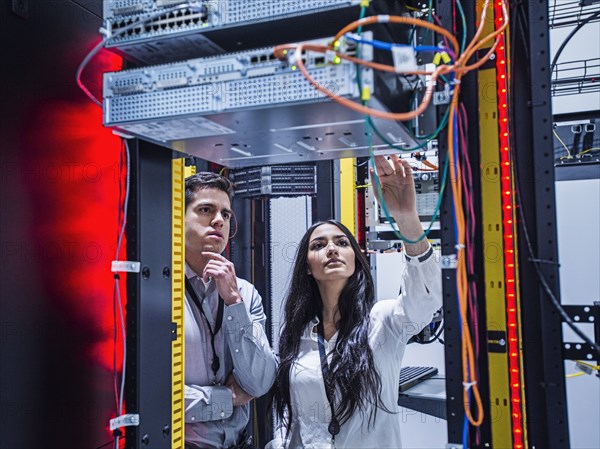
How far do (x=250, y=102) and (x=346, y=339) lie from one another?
123cm

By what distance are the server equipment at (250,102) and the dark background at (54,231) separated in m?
0.19

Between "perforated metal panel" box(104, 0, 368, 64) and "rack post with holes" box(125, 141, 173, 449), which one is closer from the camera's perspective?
"perforated metal panel" box(104, 0, 368, 64)

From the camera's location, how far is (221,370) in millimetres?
1964

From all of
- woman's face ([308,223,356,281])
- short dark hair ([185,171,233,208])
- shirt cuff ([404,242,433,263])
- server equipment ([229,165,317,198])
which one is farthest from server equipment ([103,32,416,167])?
server equipment ([229,165,317,198])

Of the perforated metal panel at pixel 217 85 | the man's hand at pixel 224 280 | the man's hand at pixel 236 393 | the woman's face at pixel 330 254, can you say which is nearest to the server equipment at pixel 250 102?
the perforated metal panel at pixel 217 85

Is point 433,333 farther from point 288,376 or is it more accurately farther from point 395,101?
point 395,101

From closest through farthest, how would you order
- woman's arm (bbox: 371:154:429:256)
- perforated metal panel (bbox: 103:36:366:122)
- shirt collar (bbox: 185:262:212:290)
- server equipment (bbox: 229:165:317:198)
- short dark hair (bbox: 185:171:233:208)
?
perforated metal panel (bbox: 103:36:366:122)
woman's arm (bbox: 371:154:429:256)
shirt collar (bbox: 185:262:212:290)
short dark hair (bbox: 185:171:233:208)
server equipment (bbox: 229:165:317:198)

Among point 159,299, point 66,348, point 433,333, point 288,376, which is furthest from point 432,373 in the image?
point 66,348

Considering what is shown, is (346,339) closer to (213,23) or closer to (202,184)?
(202,184)

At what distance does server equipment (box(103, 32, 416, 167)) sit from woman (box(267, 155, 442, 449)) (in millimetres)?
385

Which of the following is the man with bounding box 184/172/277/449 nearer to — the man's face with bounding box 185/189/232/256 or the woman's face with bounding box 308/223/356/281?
the man's face with bounding box 185/189/232/256

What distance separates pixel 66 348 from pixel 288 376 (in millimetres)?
933

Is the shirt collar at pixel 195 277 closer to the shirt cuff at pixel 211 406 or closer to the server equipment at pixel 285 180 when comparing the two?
the shirt cuff at pixel 211 406

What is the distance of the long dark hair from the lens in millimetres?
1931
